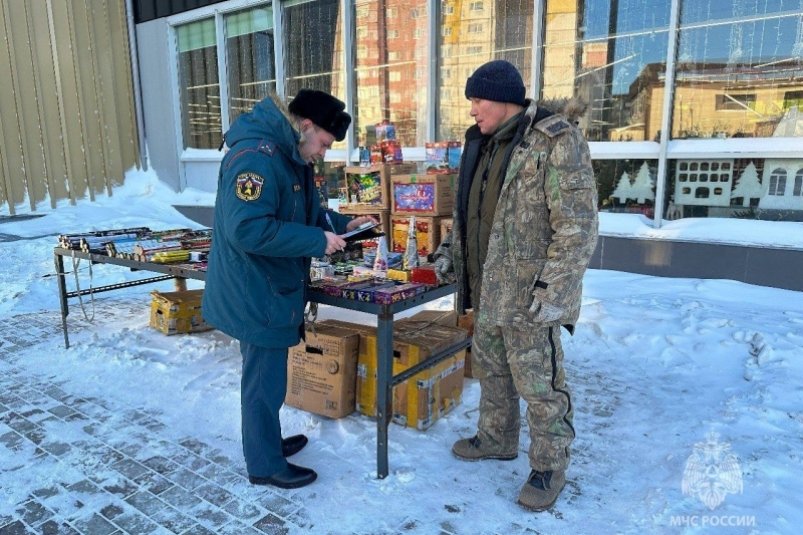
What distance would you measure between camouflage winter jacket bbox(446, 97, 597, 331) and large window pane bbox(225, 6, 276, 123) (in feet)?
26.0

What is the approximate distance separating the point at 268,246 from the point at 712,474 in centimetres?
238

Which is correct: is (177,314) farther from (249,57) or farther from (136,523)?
(249,57)

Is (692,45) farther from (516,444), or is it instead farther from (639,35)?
Result: (516,444)

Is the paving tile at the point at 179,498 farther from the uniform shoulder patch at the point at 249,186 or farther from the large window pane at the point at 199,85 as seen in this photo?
the large window pane at the point at 199,85

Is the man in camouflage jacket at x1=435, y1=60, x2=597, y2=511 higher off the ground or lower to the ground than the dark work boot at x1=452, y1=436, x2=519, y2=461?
higher

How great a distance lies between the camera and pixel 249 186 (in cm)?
224

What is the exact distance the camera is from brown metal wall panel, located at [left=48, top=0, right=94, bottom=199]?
9703mm

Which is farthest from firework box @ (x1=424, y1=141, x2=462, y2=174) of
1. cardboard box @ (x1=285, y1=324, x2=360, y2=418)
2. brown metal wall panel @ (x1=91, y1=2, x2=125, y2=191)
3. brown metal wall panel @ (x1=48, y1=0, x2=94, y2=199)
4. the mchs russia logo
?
brown metal wall panel @ (x1=91, y1=2, x2=125, y2=191)

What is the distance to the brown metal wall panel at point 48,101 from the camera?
31.1 feet

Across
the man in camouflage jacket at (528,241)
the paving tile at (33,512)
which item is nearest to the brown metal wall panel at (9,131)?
the paving tile at (33,512)

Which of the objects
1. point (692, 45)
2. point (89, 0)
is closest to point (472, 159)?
point (692, 45)

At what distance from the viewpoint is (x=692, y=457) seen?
284 centimetres

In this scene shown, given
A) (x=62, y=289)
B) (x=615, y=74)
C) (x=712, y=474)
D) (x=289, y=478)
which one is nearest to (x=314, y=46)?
(x=615, y=74)

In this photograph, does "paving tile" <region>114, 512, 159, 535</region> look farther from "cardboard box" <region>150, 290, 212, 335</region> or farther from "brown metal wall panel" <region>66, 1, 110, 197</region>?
"brown metal wall panel" <region>66, 1, 110, 197</region>
